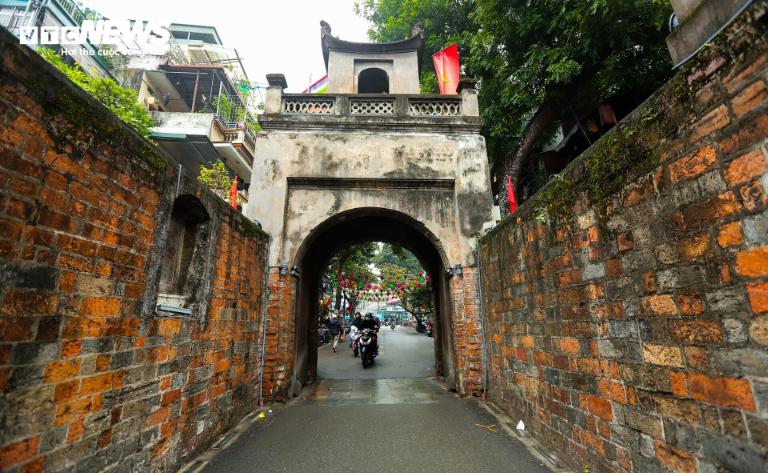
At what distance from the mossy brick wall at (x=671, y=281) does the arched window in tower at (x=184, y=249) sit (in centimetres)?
383

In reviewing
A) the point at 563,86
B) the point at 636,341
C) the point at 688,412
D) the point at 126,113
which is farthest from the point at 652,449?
the point at 126,113

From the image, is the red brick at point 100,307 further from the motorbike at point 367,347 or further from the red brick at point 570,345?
the motorbike at point 367,347

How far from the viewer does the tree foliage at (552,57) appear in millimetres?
6633

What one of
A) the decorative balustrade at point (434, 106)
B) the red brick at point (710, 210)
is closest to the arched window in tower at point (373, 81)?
the decorative balustrade at point (434, 106)

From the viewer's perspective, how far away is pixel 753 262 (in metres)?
1.70

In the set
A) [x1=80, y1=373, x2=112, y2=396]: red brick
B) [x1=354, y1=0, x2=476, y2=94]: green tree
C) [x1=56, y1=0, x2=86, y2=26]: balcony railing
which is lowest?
[x1=80, y1=373, x2=112, y2=396]: red brick

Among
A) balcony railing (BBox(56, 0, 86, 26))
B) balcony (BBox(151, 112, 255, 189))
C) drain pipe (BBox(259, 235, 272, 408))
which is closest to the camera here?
drain pipe (BBox(259, 235, 272, 408))

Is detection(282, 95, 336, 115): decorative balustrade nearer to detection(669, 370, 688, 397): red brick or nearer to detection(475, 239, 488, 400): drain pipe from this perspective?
detection(475, 239, 488, 400): drain pipe

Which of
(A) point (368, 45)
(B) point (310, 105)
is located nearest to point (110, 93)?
(B) point (310, 105)

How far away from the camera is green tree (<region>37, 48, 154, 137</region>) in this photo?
999cm

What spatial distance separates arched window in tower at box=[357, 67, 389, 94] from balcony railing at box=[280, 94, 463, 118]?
2391mm

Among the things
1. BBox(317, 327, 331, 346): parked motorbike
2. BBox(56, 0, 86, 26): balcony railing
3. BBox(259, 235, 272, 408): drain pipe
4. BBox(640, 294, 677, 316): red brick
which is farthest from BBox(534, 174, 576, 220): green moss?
BBox(56, 0, 86, 26): balcony railing

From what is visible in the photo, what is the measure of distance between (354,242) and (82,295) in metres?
6.72

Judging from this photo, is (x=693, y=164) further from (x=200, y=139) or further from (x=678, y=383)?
(x=200, y=139)
